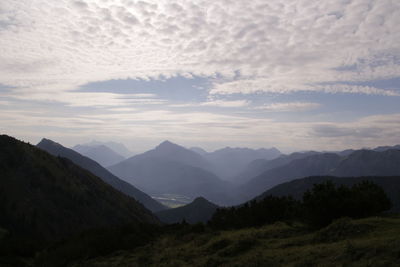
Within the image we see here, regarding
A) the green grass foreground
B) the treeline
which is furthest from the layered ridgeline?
the treeline

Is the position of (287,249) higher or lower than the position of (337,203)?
lower

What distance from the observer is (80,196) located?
12862 cm

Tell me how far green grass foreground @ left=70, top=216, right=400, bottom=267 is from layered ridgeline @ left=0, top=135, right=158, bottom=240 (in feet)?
230

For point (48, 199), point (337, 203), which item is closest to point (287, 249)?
point (337, 203)

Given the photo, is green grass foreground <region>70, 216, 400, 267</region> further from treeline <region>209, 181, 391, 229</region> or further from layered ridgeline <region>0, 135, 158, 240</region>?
layered ridgeline <region>0, 135, 158, 240</region>

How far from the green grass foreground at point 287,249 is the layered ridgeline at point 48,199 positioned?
230 feet

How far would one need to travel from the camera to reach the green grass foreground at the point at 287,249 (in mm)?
14811

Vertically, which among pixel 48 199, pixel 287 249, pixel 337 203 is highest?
pixel 337 203

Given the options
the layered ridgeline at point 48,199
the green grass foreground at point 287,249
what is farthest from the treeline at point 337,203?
the layered ridgeline at point 48,199

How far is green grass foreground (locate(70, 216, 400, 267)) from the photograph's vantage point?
14.8 metres

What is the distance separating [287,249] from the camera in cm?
1934

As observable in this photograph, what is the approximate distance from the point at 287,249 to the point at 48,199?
118 m

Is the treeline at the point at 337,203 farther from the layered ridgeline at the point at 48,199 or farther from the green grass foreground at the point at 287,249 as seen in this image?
the layered ridgeline at the point at 48,199

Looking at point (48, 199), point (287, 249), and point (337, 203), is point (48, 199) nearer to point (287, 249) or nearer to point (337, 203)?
point (337, 203)
